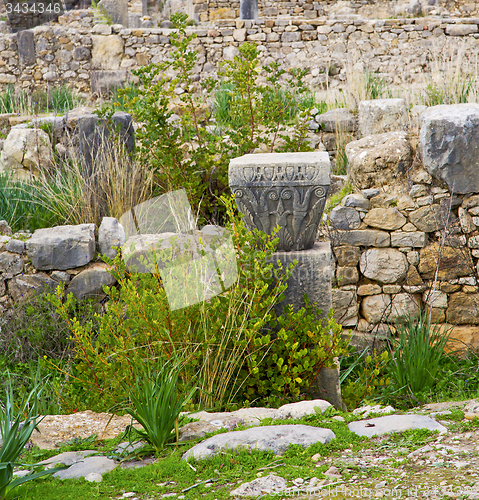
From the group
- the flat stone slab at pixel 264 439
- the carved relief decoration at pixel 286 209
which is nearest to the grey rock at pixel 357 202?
the carved relief decoration at pixel 286 209

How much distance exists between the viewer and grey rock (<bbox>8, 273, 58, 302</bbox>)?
14.1 ft

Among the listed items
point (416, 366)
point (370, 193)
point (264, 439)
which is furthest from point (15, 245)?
point (416, 366)

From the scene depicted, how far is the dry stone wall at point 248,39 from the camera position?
1032cm

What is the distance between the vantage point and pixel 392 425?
7.05 feet

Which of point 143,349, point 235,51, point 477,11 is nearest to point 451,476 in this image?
point 143,349

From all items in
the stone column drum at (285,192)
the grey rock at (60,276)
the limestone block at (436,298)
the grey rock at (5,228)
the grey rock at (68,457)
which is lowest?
the limestone block at (436,298)

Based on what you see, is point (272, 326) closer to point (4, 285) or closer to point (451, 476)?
point (451, 476)

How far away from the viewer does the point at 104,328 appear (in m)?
2.93

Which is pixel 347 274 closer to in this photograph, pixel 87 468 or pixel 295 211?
pixel 295 211

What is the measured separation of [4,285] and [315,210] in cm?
276

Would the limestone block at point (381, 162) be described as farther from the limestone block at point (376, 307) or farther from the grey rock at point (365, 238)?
the limestone block at point (376, 307)

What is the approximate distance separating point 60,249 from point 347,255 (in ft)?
7.85

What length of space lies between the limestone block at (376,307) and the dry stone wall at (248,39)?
687 cm

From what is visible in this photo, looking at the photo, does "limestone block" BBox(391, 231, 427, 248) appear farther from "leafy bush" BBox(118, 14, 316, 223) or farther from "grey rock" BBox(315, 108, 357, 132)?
"grey rock" BBox(315, 108, 357, 132)
